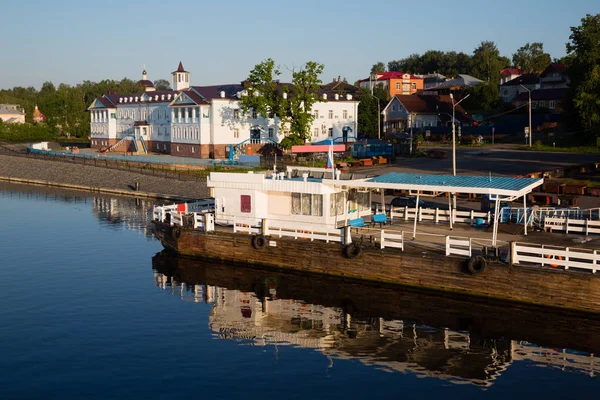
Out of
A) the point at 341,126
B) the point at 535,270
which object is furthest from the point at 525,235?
the point at 341,126

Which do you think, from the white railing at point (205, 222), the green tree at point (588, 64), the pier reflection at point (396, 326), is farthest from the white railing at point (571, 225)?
the green tree at point (588, 64)

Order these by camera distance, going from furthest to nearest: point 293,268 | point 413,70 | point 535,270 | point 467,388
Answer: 1. point 413,70
2. point 293,268
3. point 535,270
4. point 467,388

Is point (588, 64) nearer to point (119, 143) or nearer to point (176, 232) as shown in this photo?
point (176, 232)

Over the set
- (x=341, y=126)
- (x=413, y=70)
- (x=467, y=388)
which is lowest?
(x=467, y=388)

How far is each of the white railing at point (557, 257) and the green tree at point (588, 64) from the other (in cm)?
4012

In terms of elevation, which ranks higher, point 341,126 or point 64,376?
point 341,126

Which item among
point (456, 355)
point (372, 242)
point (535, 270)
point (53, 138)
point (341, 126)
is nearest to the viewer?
point (456, 355)

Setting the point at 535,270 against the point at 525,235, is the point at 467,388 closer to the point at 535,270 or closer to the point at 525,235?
the point at 535,270

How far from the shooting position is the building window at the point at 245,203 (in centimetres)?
3744

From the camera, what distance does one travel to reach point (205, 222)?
38.1 metres

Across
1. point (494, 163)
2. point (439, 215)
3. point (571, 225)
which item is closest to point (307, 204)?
point (439, 215)

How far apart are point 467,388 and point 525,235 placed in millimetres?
13874

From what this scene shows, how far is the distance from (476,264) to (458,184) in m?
4.82

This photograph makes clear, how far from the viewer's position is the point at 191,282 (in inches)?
1389
